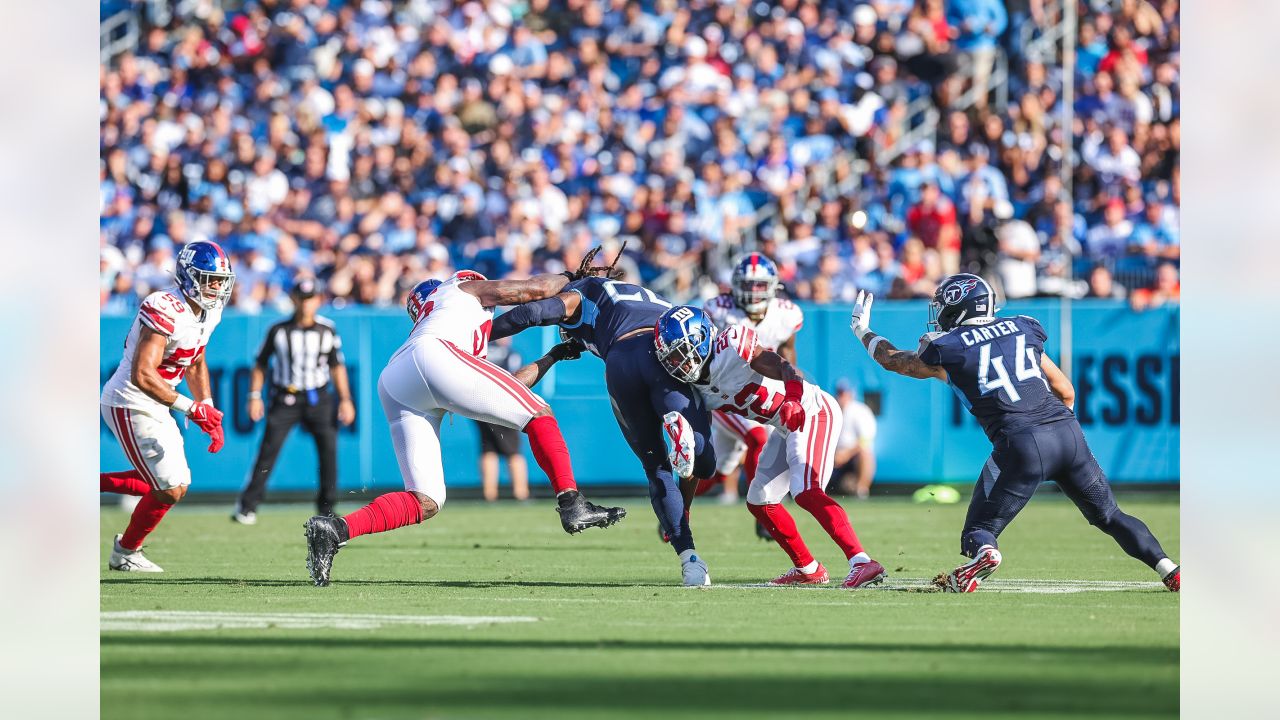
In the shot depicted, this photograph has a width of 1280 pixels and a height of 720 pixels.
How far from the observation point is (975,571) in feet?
28.7

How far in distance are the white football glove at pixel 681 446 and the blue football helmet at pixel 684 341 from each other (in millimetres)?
326

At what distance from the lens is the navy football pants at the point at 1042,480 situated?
8828mm

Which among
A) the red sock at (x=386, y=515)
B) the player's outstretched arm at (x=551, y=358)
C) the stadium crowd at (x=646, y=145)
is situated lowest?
the red sock at (x=386, y=515)

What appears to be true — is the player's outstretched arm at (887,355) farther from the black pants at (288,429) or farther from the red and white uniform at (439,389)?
the black pants at (288,429)

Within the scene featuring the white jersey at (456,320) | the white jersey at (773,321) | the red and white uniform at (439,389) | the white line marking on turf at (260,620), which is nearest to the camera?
the white line marking on turf at (260,620)

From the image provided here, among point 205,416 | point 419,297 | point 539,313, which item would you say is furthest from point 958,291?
point 205,416

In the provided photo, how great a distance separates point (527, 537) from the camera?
13570 millimetres

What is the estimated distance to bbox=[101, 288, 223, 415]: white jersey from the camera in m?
10.2

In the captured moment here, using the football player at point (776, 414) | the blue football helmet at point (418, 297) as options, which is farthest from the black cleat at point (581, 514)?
the blue football helmet at point (418, 297)

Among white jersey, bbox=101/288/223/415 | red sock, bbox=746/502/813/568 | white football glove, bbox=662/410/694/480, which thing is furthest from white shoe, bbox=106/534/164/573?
red sock, bbox=746/502/813/568

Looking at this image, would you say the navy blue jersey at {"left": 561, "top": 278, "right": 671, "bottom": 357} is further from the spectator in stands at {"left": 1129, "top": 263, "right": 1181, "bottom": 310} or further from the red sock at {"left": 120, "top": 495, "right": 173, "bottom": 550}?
the spectator in stands at {"left": 1129, "top": 263, "right": 1181, "bottom": 310}

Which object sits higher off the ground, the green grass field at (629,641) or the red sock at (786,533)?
the red sock at (786,533)
